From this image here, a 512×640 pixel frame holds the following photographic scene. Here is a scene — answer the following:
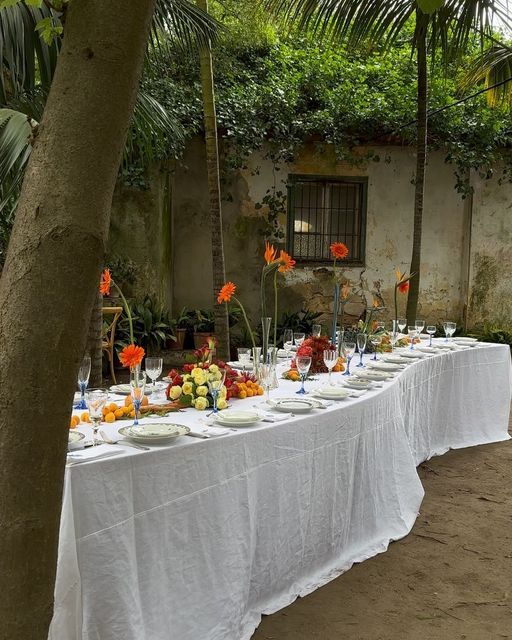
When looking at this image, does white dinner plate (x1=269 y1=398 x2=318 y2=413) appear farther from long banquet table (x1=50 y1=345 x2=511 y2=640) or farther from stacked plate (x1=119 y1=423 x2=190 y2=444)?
stacked plate (x1=119 y1=423 x2=190 y2=444)

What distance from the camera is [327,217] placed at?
10.1 m

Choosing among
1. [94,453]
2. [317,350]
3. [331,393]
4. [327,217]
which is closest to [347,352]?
[317,350]

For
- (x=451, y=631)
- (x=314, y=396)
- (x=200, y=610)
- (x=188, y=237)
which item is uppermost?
(x=188, y=237)

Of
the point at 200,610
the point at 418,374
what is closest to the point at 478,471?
the point at 418,374

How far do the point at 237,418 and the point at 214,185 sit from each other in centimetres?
353

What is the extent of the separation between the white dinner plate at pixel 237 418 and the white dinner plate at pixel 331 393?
60 cm

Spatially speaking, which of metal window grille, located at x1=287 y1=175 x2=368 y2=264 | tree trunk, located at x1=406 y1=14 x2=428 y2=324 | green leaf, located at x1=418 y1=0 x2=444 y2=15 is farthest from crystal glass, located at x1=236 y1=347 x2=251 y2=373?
metal window grille, located at x1=287 y1=175 x2=368 y2=264

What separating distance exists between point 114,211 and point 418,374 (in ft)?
16.4

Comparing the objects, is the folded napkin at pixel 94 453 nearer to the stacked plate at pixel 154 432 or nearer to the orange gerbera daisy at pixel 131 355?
the stacked plate at pixel 154 432

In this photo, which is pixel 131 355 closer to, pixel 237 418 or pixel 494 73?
pixel 237 418

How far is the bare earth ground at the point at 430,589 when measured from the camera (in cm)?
275

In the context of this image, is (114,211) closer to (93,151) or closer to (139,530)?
(139,530)

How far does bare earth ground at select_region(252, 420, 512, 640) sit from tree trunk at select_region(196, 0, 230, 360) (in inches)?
97.5

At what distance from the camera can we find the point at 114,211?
8359mm
